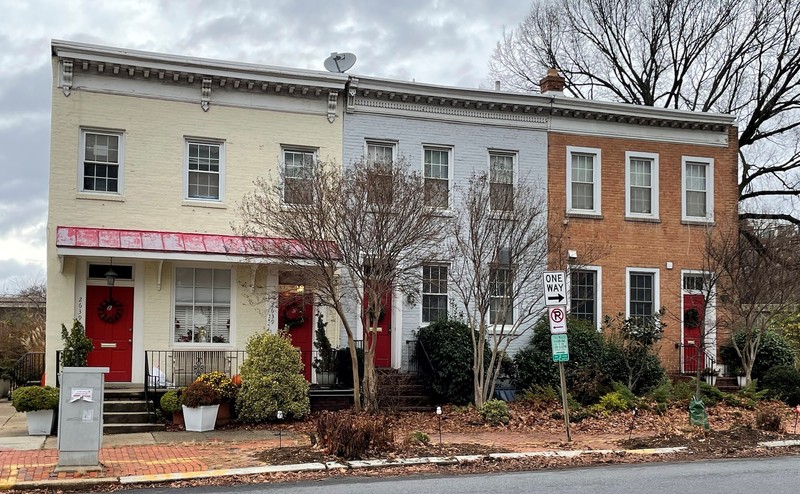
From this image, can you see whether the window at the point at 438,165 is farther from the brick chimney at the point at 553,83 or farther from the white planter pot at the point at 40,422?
the white planter pot at the point at 40,422

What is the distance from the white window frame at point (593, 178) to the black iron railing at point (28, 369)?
13961 millimetres

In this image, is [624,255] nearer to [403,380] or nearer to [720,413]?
[720,413]

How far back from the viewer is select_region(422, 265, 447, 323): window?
20061mm

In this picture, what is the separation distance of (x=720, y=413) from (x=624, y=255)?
5.64m

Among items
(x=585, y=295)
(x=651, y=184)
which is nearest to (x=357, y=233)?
(x=585, y=295)

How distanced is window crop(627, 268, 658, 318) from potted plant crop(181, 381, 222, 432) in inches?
467

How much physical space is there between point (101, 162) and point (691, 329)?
1585 centimetres

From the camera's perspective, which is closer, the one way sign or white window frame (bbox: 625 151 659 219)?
the one way sign

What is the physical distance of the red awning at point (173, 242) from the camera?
54.5ft

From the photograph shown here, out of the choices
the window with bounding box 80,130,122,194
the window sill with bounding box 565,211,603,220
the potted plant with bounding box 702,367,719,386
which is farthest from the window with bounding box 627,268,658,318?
the window with bounding box 80,130,122,194

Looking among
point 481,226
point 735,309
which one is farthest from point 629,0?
point 481,226

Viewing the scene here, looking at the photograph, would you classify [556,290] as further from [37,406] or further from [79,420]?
[37,406]

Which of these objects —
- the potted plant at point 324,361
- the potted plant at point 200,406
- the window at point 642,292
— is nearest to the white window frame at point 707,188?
the window at point 642,292

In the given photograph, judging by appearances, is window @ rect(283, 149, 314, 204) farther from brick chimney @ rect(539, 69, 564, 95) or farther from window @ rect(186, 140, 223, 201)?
brick chimney @ rect(539, 69, 564, 95)
